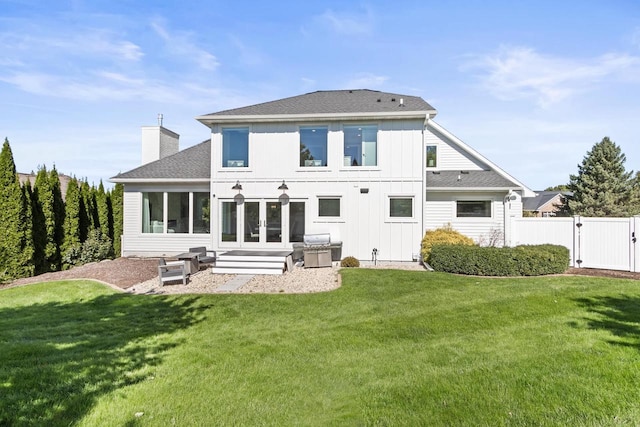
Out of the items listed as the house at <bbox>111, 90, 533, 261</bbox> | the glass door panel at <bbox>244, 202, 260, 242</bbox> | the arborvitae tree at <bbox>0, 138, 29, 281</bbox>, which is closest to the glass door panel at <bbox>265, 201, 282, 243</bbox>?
the house at <bbox>111, 90, 533, 261</bbox>

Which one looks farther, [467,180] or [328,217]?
[467,180]

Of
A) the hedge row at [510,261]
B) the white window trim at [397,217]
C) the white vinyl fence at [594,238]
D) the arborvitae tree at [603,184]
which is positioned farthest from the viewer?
the arborvitae tree at [603,184]

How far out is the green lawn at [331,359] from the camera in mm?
3396

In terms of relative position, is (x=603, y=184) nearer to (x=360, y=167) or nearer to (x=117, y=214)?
(x=360, y=167)

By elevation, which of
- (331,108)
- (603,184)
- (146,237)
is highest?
(331,108)

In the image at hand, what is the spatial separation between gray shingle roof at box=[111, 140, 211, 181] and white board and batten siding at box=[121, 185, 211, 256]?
1.64 feet

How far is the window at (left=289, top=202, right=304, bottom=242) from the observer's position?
1452cm

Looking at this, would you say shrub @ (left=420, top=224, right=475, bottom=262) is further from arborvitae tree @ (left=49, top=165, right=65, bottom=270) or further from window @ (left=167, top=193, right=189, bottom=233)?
arborvitae tree @ (left=49, top=165, right=65, bottom=270)

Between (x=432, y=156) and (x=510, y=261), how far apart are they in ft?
25.9

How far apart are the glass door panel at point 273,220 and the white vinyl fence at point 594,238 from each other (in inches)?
385

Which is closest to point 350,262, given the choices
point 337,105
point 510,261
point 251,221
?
point 251,221

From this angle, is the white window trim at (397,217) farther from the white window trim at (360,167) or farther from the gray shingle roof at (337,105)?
the gray shingle roof at (337,105)

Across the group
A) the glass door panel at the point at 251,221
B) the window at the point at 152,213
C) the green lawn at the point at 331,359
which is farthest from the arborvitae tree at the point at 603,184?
the window at the point at 152,213

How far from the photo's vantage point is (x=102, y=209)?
1773 centimetres
